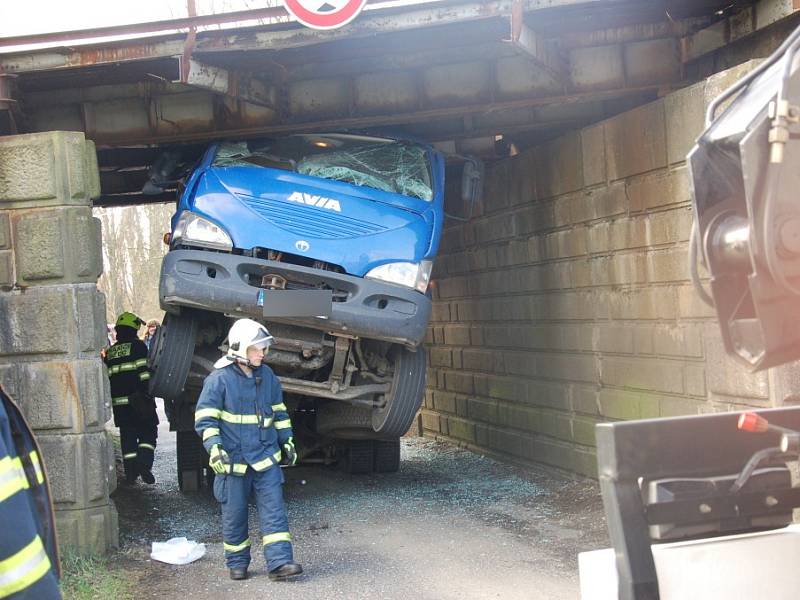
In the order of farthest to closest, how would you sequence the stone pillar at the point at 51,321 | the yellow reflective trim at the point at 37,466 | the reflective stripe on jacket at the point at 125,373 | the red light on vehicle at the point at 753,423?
1. the reflective stripe on jacket at the point at 125,373
2. the stone pillar at the point at 51,321
3. the yellow reflective trim at the point at 37,466
4. the red light on vehicle at the point at 753,423

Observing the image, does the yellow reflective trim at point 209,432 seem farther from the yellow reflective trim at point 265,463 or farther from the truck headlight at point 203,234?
the truck headlight at point 203,234

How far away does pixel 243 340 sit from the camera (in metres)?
6.57

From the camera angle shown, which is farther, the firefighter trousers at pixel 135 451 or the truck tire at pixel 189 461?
the firefighter trousers at pixel 135 451

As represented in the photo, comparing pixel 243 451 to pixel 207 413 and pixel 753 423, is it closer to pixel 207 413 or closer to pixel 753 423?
pixel 207 413

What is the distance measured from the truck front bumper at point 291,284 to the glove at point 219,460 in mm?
1348

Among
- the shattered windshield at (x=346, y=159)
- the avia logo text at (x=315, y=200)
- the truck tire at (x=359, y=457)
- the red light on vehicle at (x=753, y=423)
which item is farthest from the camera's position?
the truck tire at (x=359, y=457)

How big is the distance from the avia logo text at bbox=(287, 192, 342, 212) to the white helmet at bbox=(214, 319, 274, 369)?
1541mm

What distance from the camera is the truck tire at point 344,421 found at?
8.84 metres

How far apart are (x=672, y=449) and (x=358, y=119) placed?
22.6ft

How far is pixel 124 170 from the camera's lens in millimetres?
11883

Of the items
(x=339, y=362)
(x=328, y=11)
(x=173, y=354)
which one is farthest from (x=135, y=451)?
(x=328, y=11)

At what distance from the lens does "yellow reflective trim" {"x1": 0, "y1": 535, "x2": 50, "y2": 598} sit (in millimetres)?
2301

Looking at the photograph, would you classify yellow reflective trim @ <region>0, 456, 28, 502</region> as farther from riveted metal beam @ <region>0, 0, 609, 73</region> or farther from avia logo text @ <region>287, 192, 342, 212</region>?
riveted metal beam @ <region>0, 0, 609, 73</region>

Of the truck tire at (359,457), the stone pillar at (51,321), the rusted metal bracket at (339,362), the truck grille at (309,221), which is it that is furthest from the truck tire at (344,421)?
the stone pillar at (51,321)
